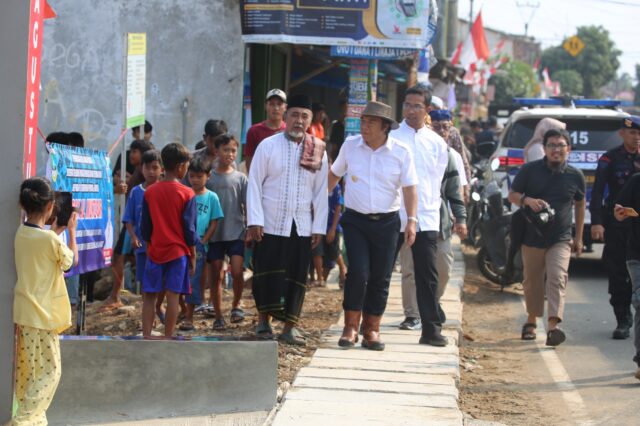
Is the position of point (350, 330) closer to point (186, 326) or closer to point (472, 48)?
point (186, 326)

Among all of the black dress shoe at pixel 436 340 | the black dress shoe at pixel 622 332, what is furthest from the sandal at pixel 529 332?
the black dress shoe at pixel 436 340

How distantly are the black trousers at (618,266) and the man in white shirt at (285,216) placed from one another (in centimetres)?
315

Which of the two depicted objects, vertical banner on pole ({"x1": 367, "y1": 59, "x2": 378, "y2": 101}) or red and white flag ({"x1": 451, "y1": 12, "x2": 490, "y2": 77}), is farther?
red and white flag ({"x1": 451, "y1": 12, "x2": 490, "y2": 77})

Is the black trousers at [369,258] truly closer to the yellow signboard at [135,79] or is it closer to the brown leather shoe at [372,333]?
the brown leather shoe at [372,333]

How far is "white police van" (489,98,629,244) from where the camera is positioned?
13.9m

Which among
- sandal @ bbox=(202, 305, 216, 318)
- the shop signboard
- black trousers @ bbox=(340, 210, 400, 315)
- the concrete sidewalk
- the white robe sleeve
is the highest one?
the shop signboard

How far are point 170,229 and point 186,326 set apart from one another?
4.90ft

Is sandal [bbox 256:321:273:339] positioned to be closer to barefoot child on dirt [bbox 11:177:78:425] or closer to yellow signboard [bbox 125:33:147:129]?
yellow signboard [bbox 125:33:147:129]

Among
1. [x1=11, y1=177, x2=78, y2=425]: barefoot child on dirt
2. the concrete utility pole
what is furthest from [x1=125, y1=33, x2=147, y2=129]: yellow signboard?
[x1=11, y1=177, x2=78, y2=425]: barefoot child on dirt

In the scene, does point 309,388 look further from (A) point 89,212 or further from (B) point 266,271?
(A) point 89,212

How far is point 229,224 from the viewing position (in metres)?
9.27

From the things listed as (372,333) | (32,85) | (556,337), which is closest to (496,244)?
(556,337)

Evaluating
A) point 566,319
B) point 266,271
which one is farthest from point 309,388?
point 566,319

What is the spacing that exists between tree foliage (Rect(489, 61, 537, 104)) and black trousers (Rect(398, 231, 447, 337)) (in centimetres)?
5347
